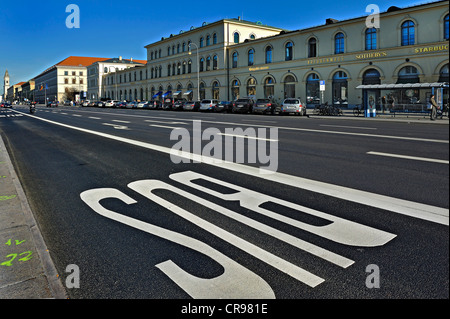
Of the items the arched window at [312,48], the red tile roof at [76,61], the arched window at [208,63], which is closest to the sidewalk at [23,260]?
the arched window at [312,48]

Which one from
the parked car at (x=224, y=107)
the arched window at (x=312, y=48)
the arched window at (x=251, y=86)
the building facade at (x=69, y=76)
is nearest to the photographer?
the parked car at (x=224, y=107)

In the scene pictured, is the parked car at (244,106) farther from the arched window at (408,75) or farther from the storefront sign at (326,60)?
the arched window at (408,75)

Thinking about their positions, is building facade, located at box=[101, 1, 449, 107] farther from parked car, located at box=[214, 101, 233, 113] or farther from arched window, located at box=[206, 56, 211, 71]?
parked car, located at box=[214, 101, 233, 113]

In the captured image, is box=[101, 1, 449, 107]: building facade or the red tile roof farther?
the red tile roof

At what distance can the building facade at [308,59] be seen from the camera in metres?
33.4

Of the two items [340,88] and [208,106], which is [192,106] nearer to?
[208,106]

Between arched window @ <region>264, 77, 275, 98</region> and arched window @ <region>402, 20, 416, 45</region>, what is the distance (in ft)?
61.8

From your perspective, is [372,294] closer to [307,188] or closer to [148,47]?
[307,188]

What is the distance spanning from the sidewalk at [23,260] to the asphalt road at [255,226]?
0.21 meters

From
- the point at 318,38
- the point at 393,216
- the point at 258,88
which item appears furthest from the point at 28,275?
the point at 258,88

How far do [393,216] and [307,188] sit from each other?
1.92m

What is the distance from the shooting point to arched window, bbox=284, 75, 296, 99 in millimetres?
47156

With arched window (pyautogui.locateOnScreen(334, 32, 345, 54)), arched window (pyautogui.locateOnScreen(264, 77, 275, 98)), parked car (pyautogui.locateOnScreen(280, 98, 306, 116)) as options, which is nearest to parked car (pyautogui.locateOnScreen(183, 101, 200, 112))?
arched window (pyautogui.locateOnScreen(264, 77, 275, 98))
